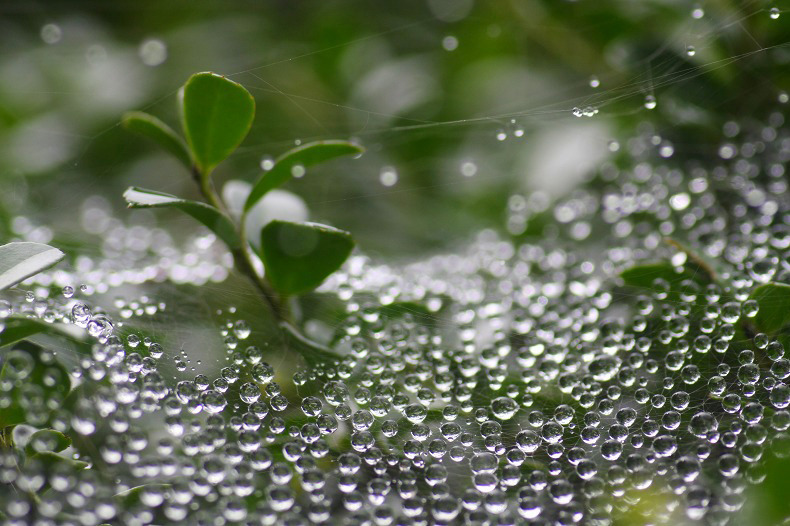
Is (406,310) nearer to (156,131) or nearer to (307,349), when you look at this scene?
(307,349)

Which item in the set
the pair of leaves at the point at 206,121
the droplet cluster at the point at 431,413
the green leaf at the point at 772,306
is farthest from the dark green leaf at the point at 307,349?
the green leaf at the point at 772,306

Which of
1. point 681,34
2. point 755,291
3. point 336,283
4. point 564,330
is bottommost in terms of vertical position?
point 336,283

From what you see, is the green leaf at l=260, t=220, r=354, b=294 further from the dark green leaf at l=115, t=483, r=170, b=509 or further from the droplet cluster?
the dark green leaf at l=115, t=483, r=170, b=509

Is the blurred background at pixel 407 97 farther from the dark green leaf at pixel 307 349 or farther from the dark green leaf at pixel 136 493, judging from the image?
the dark green leaf at pixel 136 493

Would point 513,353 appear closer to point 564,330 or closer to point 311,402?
point 564,330

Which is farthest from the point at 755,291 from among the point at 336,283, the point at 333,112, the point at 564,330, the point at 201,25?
the point at 201,25

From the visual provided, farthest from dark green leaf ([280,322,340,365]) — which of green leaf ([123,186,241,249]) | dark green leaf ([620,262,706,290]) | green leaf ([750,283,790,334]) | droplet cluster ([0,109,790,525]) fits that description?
green leaf ([750,283,790,334])
